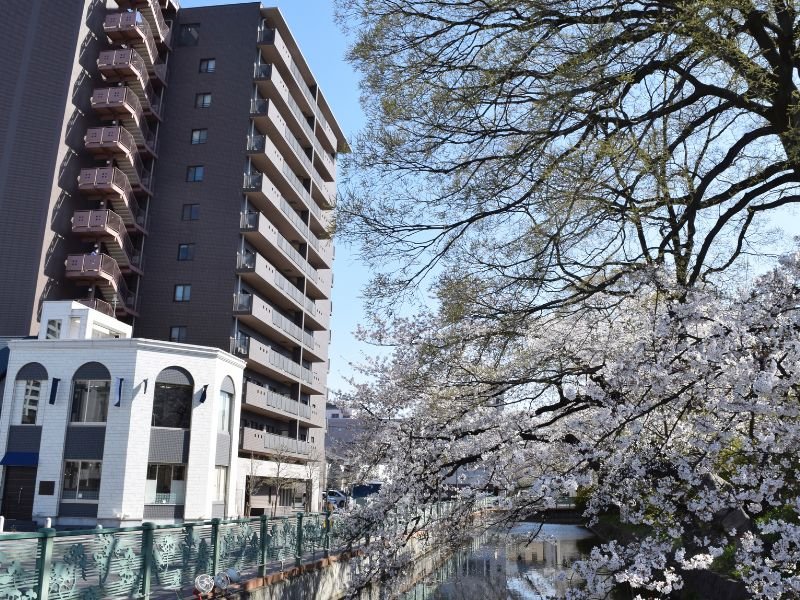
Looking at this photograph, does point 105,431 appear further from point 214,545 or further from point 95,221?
point 214,545

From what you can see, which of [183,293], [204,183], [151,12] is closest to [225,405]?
[183,293]

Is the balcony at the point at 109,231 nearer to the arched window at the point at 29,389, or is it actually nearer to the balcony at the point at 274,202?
the balcony at the point at 274,202

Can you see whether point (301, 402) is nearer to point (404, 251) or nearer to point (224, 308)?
point (224, 308)

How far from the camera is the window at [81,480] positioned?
25578 millimetres

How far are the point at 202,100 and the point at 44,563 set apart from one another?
35.5 meters

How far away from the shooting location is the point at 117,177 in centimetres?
3397

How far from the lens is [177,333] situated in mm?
35844

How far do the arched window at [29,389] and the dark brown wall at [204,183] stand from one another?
9.32 meters

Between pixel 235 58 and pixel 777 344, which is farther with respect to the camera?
pixel 235 58

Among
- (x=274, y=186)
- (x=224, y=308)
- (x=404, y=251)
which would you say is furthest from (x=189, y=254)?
(x=404, y=251)

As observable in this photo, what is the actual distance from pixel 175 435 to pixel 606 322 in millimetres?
21441

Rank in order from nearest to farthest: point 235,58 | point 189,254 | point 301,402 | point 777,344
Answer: point 777,344 < point 189,254 < point 235,58 < point 301,402

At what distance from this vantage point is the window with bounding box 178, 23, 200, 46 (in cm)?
4025

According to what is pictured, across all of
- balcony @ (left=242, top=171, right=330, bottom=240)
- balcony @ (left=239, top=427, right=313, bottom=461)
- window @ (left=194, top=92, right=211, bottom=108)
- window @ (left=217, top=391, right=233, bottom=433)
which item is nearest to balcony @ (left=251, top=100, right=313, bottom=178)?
balcony @ (left=242, top=171, right=330, bottom=240)
